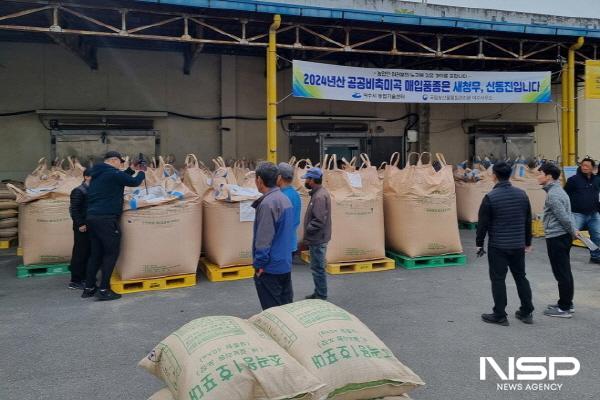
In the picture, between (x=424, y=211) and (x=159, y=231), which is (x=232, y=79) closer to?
(x=424, y=211)

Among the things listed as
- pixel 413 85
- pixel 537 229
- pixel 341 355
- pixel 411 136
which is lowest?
pixel 341 355

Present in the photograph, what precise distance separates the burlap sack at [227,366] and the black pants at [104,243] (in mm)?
3123

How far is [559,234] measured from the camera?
16.1 ft

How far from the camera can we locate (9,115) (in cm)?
1048

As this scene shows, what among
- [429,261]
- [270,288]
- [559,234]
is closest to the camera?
[270,288]

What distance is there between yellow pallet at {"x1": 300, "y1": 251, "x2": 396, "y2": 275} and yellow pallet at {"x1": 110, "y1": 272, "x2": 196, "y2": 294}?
6.23 feet

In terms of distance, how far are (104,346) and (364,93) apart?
6.85 metres

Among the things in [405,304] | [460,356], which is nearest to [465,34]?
[405,304]

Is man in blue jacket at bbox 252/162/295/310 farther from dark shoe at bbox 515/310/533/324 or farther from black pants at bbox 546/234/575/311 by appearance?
black pants at bbox 546/234/575/311

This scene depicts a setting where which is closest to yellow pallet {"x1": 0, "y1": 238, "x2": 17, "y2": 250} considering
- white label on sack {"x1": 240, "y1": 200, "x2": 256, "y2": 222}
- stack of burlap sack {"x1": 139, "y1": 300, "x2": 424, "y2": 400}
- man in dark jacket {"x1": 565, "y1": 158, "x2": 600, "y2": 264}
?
white label on sack {"x1": 240, "y1": 200, "x2": 256, "y2": 222}

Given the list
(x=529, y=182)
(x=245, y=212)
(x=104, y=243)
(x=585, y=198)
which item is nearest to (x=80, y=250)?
(x=104, y=243)

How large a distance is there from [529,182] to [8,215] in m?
10.2

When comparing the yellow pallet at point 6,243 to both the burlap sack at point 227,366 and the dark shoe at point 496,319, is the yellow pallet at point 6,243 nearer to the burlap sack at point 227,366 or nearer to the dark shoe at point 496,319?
the burlap sack at point 227,366

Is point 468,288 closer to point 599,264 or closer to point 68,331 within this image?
point 599,264
